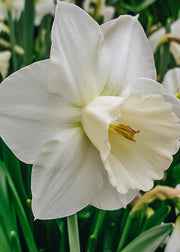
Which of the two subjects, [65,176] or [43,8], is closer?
[65,176]

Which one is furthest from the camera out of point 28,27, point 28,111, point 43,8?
point 43,8

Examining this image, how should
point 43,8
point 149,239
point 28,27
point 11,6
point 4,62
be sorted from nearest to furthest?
point 149,239 → point 28,27 → point 4,62 → point 11,6 → point 43,8

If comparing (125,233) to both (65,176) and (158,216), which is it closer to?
(158,216)

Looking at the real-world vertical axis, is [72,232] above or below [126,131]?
below

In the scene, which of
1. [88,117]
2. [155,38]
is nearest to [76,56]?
[88,117]

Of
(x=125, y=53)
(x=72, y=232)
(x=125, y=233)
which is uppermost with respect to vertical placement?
(x=125, y=53)

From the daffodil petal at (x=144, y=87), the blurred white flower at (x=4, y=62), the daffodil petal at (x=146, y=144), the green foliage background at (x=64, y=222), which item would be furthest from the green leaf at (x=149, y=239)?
the blurred white flower at (x=4, y=62)
